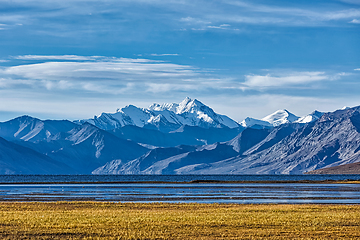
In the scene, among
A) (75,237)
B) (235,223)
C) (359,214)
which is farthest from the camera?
(359,214)

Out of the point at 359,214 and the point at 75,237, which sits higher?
the point at 75,237

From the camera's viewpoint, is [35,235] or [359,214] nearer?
[35,235]

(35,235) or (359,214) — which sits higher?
(35,235)

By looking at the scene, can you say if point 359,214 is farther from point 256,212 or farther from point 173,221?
point 173,221

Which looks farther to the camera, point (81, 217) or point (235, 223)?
point (81, 217)

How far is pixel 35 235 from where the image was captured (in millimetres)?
34969

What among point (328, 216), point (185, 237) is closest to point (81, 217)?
point (185, 237)

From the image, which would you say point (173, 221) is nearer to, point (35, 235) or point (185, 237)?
point (185, 237)

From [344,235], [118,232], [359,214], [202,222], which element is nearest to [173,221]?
[202,222]

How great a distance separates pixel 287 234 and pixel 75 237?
47.8ft

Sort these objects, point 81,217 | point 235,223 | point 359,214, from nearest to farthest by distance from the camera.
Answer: point 235,223 < point 81,217 < point 359,214

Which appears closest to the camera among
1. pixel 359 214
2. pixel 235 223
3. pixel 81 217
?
pixel 235 223

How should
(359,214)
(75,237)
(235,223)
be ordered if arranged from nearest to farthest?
(75,237) → (235,223) → (359,214)

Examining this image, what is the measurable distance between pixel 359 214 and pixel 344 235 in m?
15.2
